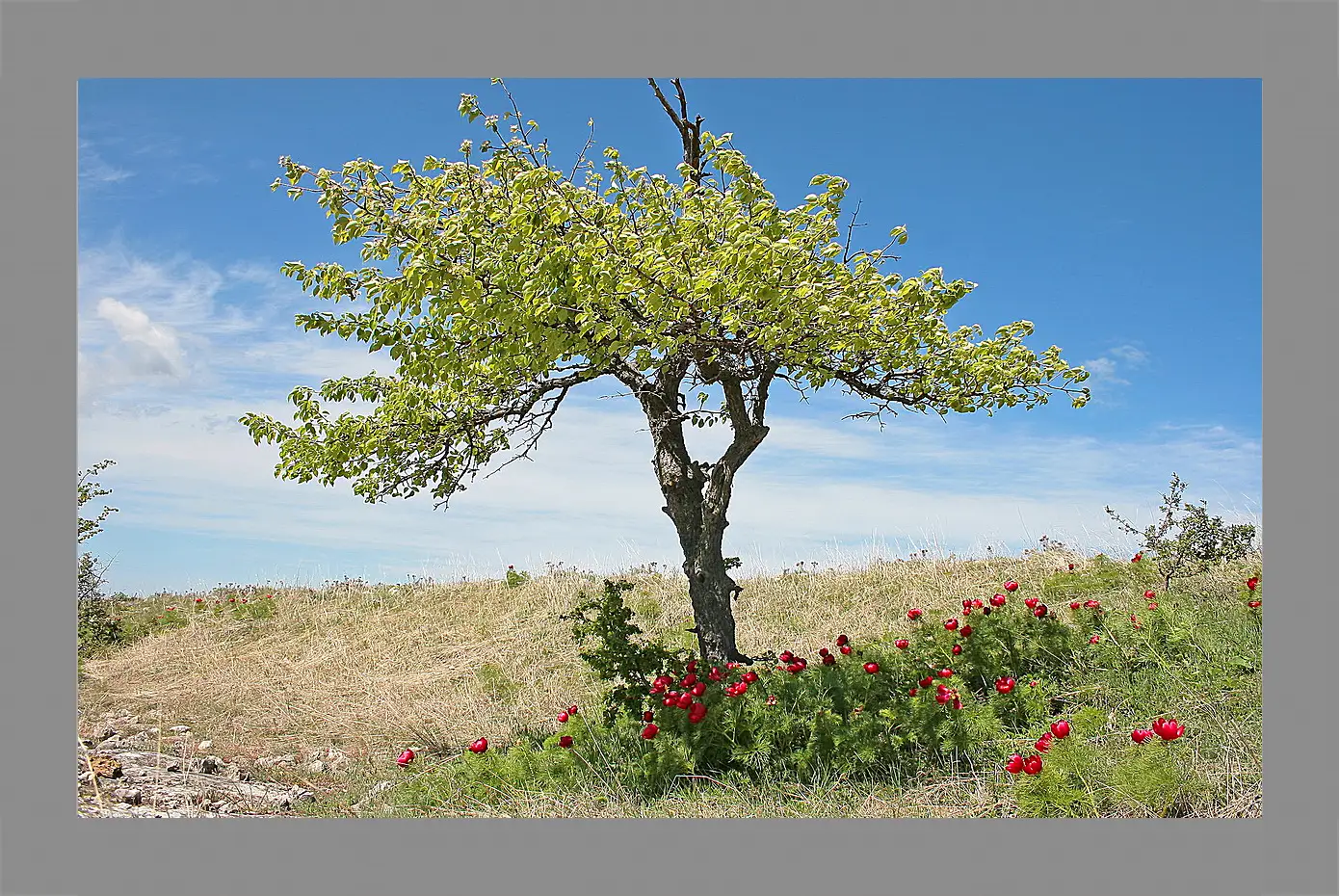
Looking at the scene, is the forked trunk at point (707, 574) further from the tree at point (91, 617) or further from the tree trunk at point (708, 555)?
the tree at point (91, 617)

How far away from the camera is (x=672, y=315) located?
508 centimetres

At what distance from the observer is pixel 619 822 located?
13.8 feet

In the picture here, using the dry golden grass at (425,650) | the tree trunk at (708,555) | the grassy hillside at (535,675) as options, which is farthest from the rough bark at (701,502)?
the dry golden grass at (425,650)

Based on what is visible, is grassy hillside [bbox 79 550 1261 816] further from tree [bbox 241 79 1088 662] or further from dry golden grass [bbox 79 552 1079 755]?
tree [bbox 241 79 1088 662]

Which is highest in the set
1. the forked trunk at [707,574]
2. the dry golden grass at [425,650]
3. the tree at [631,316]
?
the tree at [631,316]

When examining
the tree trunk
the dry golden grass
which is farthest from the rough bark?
the dry golden grass

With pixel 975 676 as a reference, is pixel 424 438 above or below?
above

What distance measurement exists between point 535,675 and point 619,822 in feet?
15.6

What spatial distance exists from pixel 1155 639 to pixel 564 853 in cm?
465

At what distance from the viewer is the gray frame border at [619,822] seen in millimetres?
4062

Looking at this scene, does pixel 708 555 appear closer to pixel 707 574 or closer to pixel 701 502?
pixel 707 574

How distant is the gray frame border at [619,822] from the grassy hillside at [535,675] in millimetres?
335

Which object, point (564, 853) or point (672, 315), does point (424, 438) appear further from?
point (564, 853)
